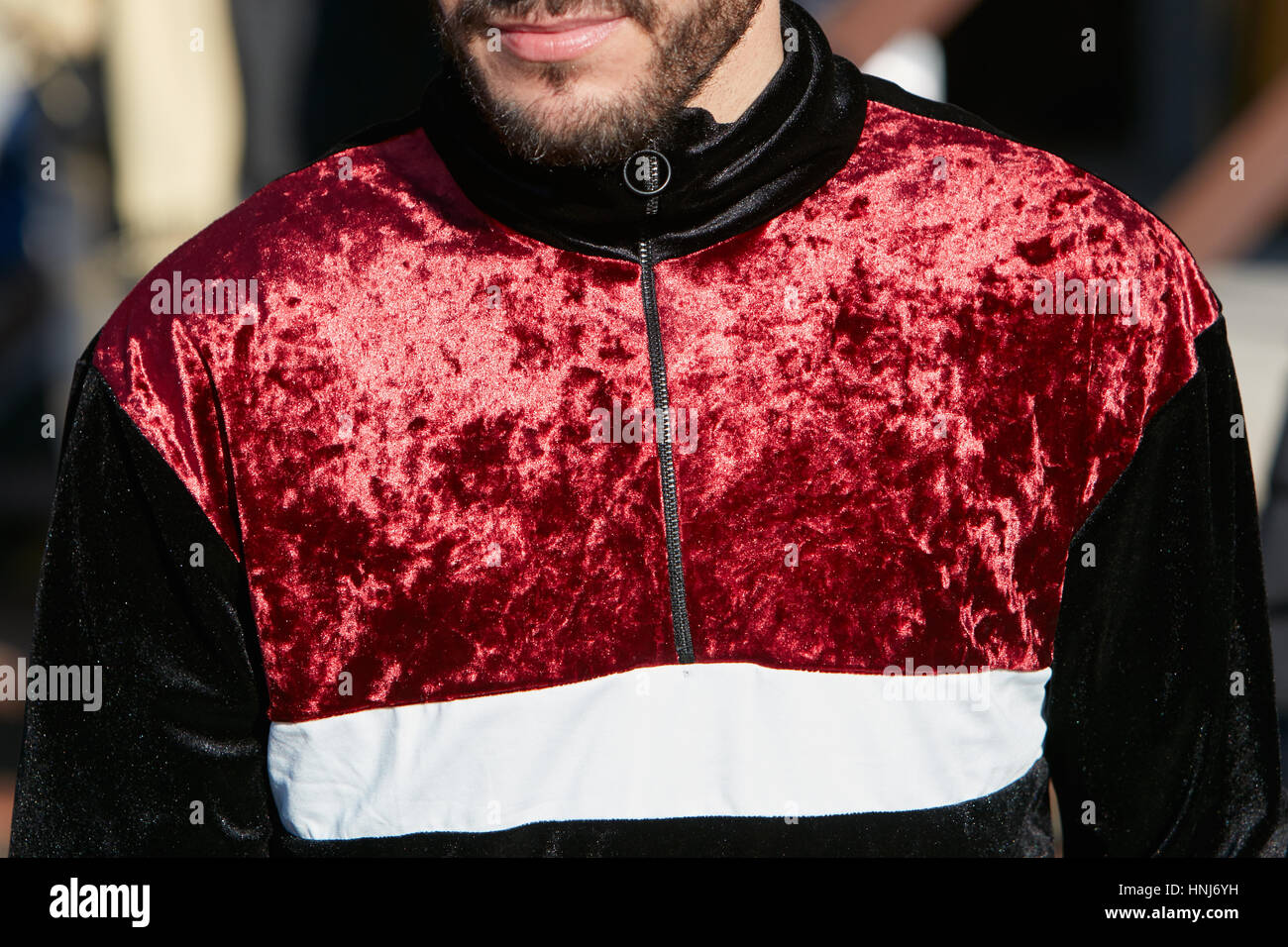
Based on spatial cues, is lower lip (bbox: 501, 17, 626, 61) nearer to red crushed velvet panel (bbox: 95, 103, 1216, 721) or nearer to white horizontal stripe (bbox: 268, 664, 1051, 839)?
red crushed velvet panel (bbox: 95, 103, 1216, 721)

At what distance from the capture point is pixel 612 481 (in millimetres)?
1428

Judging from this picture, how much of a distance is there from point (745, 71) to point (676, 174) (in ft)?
0.50

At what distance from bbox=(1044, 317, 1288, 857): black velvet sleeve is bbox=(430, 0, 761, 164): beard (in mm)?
623

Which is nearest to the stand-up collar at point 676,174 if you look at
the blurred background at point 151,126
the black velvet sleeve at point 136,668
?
the black velvet sleeve at point 136,668

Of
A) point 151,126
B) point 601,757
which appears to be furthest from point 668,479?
point 151,126

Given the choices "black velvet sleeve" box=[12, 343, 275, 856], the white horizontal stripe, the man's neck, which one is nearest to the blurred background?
the man's neck

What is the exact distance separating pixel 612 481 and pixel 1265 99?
8.15 ft

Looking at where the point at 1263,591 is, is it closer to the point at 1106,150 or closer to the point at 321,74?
the point at 321,74

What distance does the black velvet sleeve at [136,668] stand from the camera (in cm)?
140

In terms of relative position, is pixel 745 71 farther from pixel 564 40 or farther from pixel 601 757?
pixel 601 757

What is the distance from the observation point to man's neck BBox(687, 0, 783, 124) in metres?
1.44

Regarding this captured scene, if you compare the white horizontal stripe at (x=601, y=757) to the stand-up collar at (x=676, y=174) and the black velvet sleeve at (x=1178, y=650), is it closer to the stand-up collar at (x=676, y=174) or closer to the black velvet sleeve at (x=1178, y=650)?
the black velvet sleeve at (x=1178, y=650)

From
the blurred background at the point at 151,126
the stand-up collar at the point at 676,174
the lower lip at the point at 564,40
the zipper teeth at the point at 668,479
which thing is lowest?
the zipper teeth at the point at 668,479
